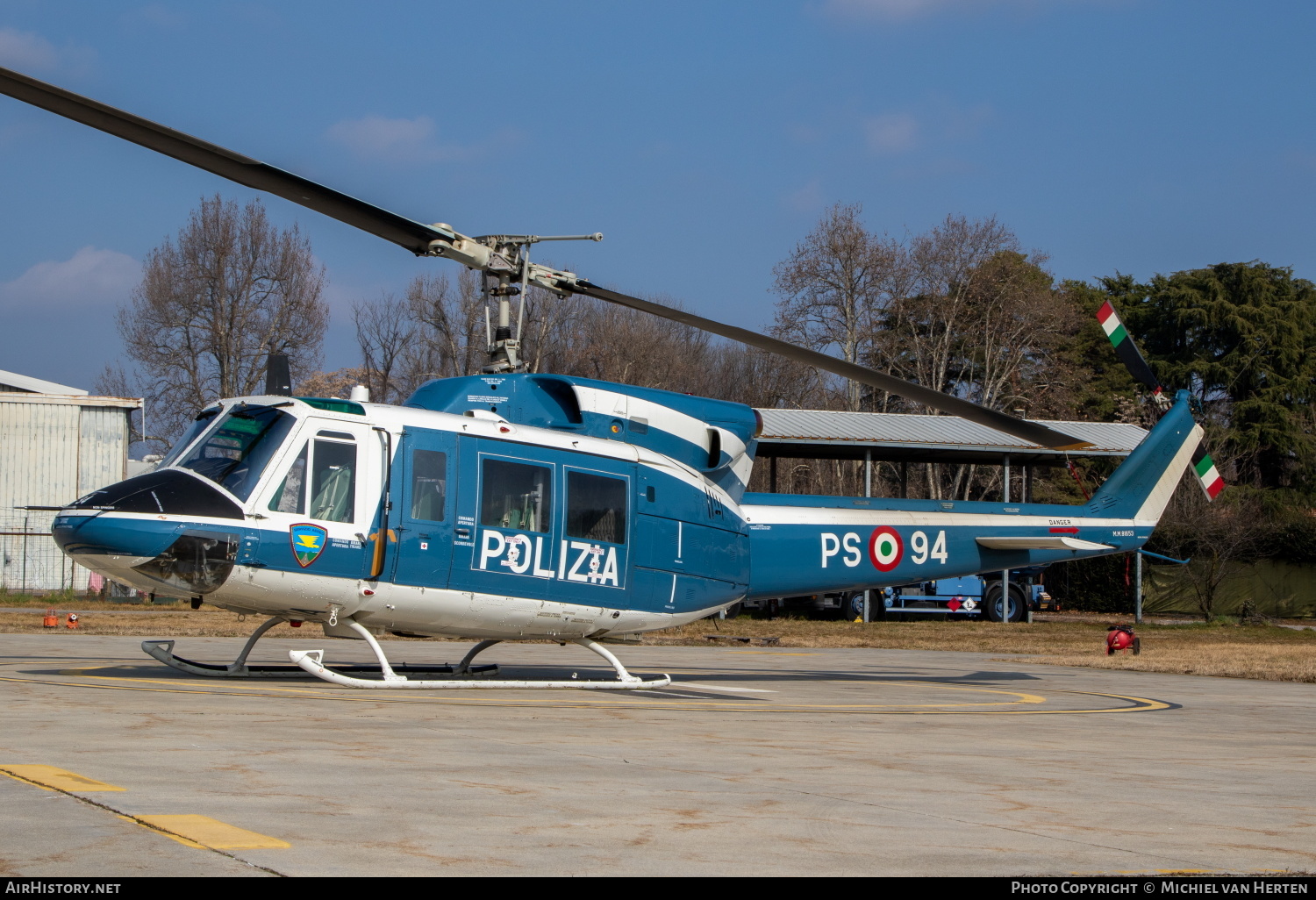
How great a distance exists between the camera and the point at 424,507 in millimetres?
11383

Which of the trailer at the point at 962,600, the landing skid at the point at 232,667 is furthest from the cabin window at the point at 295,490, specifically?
the trailer at the point at 962,600

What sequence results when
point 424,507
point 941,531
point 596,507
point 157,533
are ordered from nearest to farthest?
1. point 157,533
2. point 424,507
3. point 596,507
4. point 941,531

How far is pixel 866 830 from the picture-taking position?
499 centimetres

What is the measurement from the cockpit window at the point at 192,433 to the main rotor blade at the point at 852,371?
3.61 meters

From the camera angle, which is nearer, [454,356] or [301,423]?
[301,423]

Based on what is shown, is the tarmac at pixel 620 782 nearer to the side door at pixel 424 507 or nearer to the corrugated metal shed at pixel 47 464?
the side door at pixel 424 507

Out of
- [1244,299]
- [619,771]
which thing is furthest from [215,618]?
[1244,299]

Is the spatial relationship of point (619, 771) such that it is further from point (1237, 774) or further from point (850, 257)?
point (850, 257)

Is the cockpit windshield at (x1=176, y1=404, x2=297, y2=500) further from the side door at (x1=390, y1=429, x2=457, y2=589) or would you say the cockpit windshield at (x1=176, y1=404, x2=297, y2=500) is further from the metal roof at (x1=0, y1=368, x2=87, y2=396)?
the metal roof at (x1=0, y1=368, x2=87, y2=396)

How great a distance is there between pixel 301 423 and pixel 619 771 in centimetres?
559

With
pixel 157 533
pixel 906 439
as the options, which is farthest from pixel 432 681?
pixel 906 439

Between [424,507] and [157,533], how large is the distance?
2.37 meters

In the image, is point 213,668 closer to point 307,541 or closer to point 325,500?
point 307,541

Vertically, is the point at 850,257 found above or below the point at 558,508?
above
